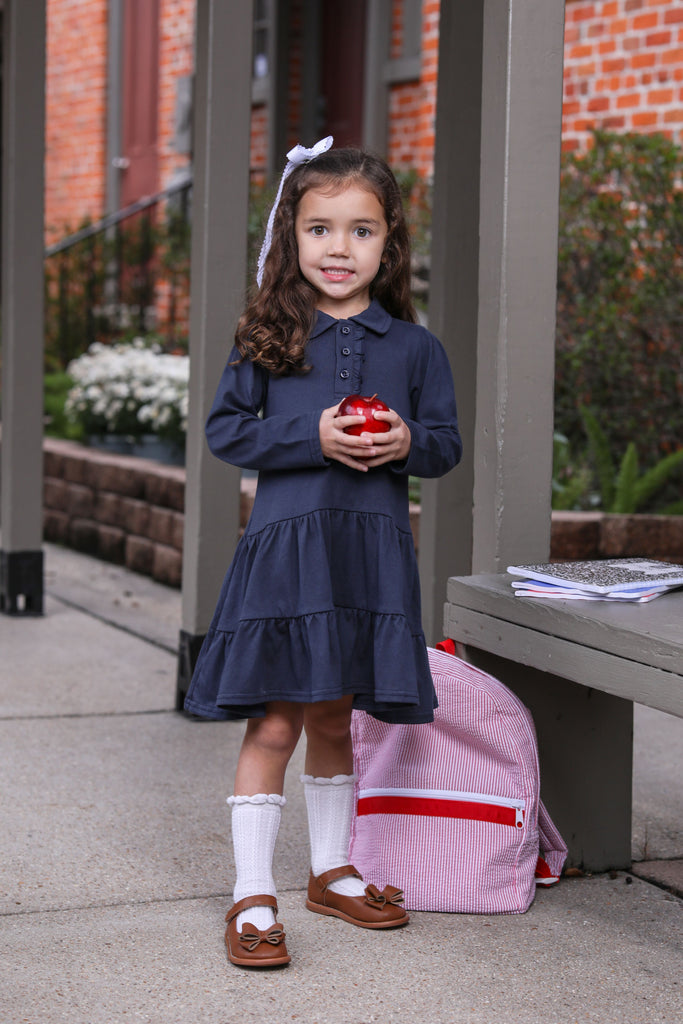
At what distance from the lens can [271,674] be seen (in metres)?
2.58

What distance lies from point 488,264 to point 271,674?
3.43 ft

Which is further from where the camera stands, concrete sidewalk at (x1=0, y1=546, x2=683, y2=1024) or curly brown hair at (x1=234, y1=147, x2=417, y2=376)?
curly brown hair at (x1=234, y1=147, x2=417, y2=376)

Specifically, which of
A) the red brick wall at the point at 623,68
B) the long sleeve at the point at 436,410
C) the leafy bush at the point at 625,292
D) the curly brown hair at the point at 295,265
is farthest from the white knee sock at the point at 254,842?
the red brick wall at the point at 623,68

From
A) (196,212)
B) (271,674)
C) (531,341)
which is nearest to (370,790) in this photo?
(271,674)

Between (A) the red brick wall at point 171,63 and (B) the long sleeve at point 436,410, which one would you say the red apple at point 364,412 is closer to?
(B) the long sleeve at point 436,410

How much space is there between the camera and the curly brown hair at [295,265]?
2.65m

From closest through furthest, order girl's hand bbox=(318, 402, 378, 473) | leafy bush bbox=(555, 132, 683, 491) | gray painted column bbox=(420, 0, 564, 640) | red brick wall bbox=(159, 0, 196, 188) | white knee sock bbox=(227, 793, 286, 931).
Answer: girl's hand bbox=(318, 402, 378, 473) < white knee sock bbox=(227, 793, 286, 931) < gray painted column bbox=(420, 0, 564, 640) < leafy bush bbox=(555, 132, 683, 491) < red brick wall bbox=(159, 0, 196, 188)

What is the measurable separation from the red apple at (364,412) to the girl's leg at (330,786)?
1.83 feet

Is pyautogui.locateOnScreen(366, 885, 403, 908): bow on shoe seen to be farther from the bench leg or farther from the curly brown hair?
the curly brown hair

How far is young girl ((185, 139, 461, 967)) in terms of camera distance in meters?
2.56

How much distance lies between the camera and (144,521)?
6707 millimetres

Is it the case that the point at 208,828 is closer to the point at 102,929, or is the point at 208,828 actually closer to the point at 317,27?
the point at 102,929

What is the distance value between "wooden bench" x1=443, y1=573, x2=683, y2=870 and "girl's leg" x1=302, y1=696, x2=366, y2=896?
38 cm

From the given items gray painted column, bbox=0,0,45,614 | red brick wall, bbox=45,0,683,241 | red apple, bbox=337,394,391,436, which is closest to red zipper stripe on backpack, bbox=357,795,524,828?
red apple, bbox=337,394,391,436
